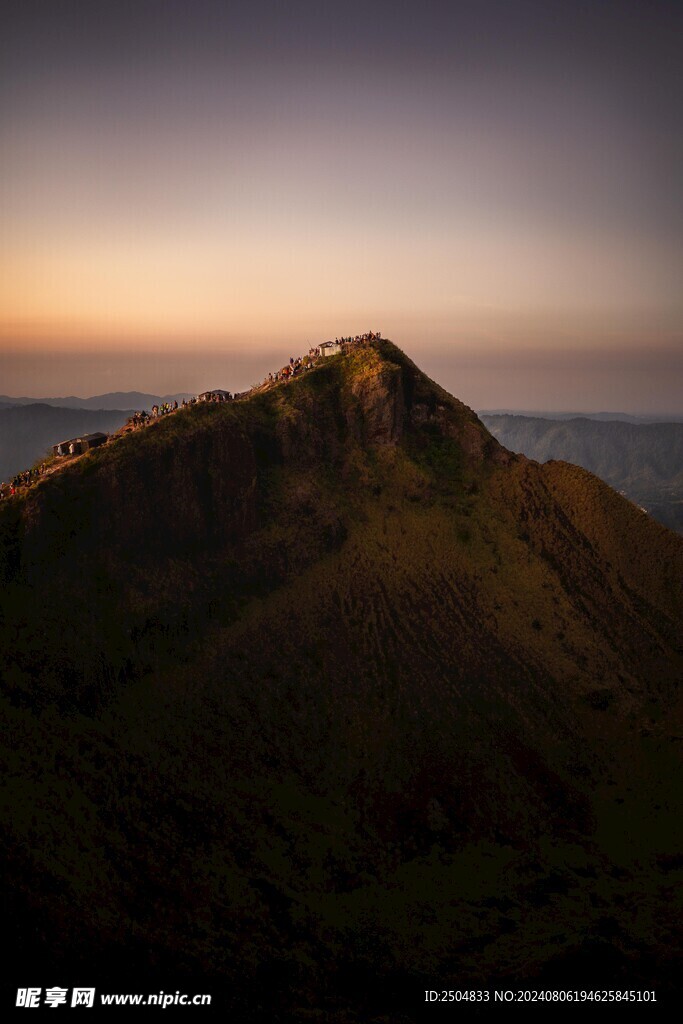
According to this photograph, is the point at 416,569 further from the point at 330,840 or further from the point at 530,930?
the point at 530,930

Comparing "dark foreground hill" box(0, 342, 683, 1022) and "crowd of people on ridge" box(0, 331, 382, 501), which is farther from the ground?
"crowd of people on ridge" box(0, 331, 382, 501)

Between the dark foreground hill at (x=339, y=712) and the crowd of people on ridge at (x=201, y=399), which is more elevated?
the crowd of people on ridge at (x=201, y=399)

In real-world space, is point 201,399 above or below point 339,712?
above

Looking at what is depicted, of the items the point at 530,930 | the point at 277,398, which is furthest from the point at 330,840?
the point at 277,398
